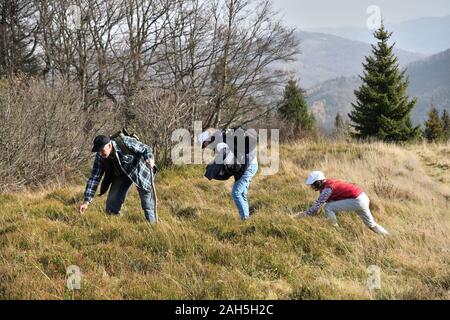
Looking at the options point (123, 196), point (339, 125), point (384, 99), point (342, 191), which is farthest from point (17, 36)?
point (339, 125)

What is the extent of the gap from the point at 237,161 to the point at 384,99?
18674mm

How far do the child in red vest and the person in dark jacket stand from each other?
0.93 metres

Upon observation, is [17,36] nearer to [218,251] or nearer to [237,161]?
[237,161]

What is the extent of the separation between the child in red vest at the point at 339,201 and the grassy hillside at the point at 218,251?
0.45ft

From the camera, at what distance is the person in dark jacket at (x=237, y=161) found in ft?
21.7

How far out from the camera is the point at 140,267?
4660 mm

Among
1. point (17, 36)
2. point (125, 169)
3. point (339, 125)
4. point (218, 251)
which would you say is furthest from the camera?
point (339, 125)

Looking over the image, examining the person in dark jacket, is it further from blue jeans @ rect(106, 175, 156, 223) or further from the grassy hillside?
blue jeans @ rect(106, 175, 156, 223)

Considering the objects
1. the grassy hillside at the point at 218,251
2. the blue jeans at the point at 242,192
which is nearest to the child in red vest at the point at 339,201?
the grassy hillside at the point at 218,251

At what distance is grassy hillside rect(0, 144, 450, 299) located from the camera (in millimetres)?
4020

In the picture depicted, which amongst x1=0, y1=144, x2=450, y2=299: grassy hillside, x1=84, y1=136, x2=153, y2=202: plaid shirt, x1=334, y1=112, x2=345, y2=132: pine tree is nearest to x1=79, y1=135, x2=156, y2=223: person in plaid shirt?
x1=84, y1=136, x2=153, y2=202: plaid shirt

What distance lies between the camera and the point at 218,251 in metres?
4.98

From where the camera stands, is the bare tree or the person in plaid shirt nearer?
the person in plaid shirt

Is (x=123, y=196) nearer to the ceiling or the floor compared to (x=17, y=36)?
nearer to the floor
